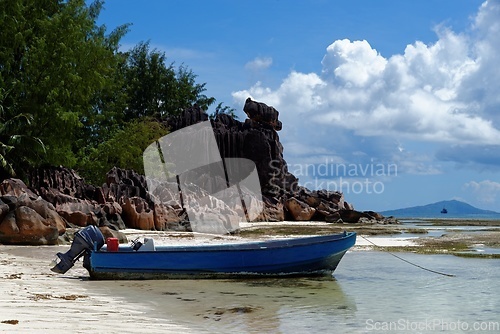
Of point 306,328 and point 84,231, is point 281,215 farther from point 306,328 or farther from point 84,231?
point 306,328

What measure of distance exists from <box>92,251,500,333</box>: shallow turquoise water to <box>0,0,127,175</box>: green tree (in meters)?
24.8

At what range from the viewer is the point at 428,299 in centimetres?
1269

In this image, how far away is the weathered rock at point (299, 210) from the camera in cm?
6224

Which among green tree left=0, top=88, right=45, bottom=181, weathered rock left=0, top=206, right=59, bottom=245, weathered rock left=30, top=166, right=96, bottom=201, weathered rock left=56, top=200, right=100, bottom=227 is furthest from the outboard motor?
weathered rock left=30, top=166, right=96, bottom=201

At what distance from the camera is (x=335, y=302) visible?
12.0 metres

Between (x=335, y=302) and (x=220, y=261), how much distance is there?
3615 millimetres

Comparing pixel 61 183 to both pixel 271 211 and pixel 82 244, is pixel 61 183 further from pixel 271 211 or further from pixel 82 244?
pixel 271 211

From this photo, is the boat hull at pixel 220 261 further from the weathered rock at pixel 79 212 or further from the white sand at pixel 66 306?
the weathered rock at pixel 79 212

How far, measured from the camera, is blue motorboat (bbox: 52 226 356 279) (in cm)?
1429

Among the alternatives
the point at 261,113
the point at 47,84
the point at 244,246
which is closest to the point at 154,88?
the point at 261,113

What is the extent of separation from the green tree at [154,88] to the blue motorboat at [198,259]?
54.5m

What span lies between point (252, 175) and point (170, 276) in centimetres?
5564

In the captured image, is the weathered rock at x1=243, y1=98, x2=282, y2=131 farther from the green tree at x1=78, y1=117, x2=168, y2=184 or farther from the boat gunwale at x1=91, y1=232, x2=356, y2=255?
the boat gunwale at x1=91, y1=232, x2=356, y2=255

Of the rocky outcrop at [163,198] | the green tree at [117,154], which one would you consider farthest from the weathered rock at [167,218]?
the green tree at [117,154]
